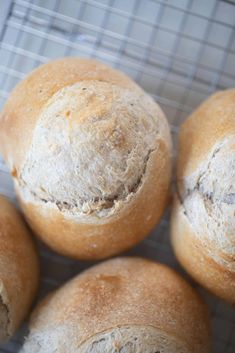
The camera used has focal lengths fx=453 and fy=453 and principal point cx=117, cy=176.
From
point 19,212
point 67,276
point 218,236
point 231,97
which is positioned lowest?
point 67,276

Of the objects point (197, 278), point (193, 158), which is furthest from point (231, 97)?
point (197, 278)

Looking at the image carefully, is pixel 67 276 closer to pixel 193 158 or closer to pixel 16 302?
pixel 16 302

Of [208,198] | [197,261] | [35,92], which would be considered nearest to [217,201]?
[208,198]

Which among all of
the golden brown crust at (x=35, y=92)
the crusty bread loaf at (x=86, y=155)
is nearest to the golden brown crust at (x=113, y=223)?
the crusty bread loaf at (x=86, y=155)

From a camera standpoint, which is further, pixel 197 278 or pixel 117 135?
pixel 197 278

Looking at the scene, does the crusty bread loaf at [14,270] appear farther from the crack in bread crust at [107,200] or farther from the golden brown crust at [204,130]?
the golden brown crust at [204,130]

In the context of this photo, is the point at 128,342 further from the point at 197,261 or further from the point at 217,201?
the point at 217,201

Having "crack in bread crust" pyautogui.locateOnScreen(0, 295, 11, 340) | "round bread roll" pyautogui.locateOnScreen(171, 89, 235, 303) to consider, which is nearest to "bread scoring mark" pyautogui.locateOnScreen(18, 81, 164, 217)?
"round bread roll" pyautogui.locateOnScreen(171, 89, 235, 303)

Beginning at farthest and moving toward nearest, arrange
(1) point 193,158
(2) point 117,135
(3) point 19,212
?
1. (3) point 19,212
2. (1) point 193,158
3. (2) point 117,135
